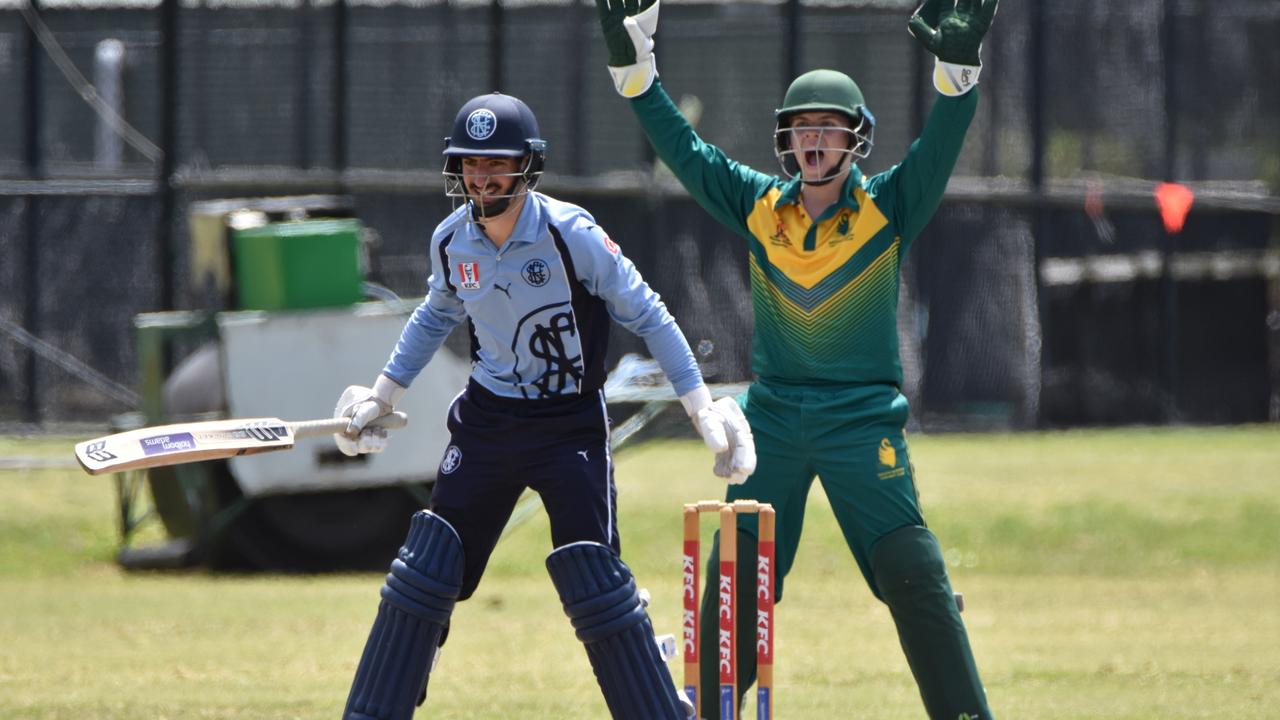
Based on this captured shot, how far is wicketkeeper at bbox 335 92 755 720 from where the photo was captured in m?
4.68

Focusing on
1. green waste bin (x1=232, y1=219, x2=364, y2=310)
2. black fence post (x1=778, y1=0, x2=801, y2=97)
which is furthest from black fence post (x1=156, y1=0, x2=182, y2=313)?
black fence post (x1=778, y1=0, x2=801, y2=97)

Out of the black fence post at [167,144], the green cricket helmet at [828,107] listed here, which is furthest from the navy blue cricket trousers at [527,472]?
the black fence post at [167,144]

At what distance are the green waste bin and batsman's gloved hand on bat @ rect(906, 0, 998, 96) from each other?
558 centimetres

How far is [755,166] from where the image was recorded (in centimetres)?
1385

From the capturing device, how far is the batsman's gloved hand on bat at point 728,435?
4660 millimetres

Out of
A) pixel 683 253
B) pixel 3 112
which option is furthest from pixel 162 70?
pixel 683 253

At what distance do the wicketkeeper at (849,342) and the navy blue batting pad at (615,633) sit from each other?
2.43 ft

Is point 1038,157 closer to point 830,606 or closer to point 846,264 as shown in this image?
point 830,606

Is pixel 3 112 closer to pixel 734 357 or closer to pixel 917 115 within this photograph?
pixel 734 357

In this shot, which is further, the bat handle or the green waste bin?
the green waste bin

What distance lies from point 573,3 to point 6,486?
195 inches

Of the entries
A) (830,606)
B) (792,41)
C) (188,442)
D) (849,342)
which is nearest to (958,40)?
(849,342)

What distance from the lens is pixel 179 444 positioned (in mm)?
4961

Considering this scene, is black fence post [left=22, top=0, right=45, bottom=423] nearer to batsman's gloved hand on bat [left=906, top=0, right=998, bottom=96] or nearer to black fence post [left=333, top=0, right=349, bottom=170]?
black fence post [left=333, top=0, right=349, bottom=170]
